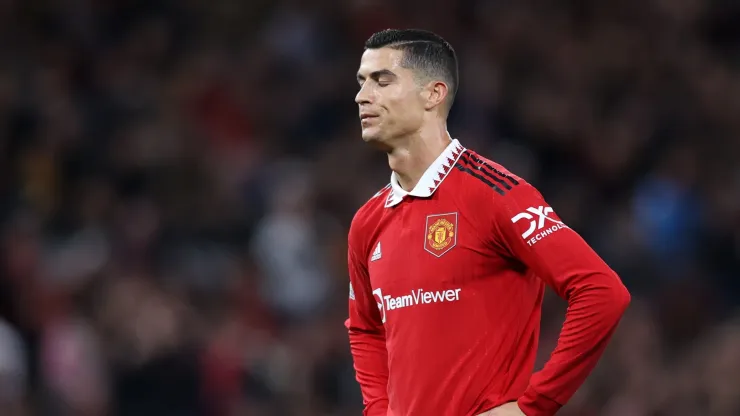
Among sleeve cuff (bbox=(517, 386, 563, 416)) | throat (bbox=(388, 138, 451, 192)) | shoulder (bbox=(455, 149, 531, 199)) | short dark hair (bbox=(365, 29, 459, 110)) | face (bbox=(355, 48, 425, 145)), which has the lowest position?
sleeve cuff (bbox=(517, 386, 563, 416))

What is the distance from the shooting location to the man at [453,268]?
3.79m

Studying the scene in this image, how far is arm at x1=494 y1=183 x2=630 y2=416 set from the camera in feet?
12.3

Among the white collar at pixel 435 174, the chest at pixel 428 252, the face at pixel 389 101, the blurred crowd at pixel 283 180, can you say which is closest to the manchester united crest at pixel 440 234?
the chest at pixel 428 252

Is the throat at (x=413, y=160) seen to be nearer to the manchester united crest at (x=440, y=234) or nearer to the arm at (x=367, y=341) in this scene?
the manchester united crest at (x=440, y=234)

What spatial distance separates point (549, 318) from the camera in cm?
844

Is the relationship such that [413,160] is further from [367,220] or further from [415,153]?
[367,220]

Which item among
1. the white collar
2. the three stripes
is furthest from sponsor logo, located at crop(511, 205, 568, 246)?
the white collar

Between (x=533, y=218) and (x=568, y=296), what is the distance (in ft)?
0.89

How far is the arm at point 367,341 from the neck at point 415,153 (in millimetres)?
396

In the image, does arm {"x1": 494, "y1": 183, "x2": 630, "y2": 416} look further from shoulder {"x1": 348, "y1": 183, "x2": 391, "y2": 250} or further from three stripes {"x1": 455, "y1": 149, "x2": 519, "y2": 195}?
shoulder {"x1": 348, "y1": 183, "x2": 391, "y2": 250}

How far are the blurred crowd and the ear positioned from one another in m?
3.62

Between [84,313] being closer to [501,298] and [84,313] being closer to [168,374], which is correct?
[168,374]

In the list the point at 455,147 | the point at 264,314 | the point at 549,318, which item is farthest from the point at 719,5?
the point at 455,147

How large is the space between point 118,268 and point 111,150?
1532 mm
